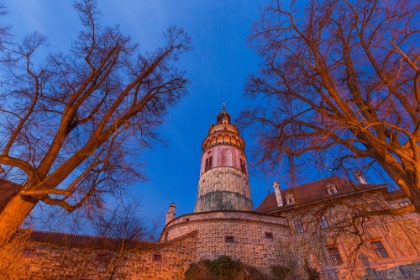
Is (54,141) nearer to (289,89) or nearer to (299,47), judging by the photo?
(289,89)

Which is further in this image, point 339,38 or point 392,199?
point 392,199

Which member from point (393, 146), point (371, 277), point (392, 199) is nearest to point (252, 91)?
point (393, 146)

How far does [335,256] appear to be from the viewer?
16.3m

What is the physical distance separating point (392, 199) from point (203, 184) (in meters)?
16.5

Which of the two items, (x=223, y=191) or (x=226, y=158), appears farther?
(x=226, y=158)

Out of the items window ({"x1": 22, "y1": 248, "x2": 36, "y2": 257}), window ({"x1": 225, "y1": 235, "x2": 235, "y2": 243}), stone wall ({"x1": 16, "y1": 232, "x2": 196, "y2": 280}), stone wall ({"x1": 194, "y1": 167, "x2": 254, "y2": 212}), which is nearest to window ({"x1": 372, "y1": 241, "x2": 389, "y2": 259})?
window ({"x1": 225, "y1": 235, "x2": 235, "y2": 243})

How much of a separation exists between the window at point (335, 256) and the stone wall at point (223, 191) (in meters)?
7.77

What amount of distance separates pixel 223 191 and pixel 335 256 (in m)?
10.4

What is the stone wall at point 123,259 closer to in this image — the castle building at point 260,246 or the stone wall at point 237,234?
the castle building at point 260,246

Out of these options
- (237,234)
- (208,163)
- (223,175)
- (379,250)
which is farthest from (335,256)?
(208,163)

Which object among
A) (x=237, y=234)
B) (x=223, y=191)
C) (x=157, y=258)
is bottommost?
(x=157, y=258)

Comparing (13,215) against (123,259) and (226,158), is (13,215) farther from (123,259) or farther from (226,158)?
(226,158)

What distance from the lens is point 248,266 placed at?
50.1 ft

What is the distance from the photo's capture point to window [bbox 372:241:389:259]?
1528cm
